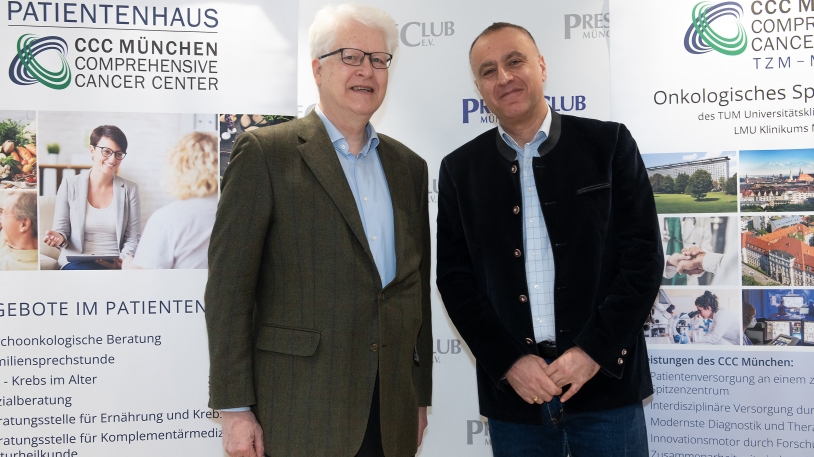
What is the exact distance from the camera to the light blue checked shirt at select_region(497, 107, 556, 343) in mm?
2111

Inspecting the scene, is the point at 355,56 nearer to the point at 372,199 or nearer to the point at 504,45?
the point at 372,199

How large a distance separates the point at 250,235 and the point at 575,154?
1158mm

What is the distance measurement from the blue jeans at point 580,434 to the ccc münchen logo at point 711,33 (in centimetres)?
189

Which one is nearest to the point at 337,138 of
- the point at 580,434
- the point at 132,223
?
the point at 580,434

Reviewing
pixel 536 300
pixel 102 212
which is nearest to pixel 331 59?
pixel 536 300

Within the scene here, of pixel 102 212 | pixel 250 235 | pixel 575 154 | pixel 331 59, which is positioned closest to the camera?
pixel 250 235

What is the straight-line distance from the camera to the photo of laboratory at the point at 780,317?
295 centimetres

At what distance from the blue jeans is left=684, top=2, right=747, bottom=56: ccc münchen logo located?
1889mm

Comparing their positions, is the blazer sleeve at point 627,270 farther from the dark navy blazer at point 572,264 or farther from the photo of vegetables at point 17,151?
the photo of vegetables at point 17,151

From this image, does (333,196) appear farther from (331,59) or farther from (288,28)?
(288,28)

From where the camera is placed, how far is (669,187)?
308 cm

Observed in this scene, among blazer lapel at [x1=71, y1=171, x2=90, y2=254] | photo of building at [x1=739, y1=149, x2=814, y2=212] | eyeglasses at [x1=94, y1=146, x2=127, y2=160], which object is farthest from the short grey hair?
photo of building at [x1=739, y1=149, x2=814, y2=212]

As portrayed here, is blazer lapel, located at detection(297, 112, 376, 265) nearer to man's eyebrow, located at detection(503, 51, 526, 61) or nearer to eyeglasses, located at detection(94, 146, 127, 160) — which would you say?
man's eyebrow, located at detection(503, 51, 526, 61)

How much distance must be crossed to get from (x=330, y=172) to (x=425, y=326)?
2.36 ft
